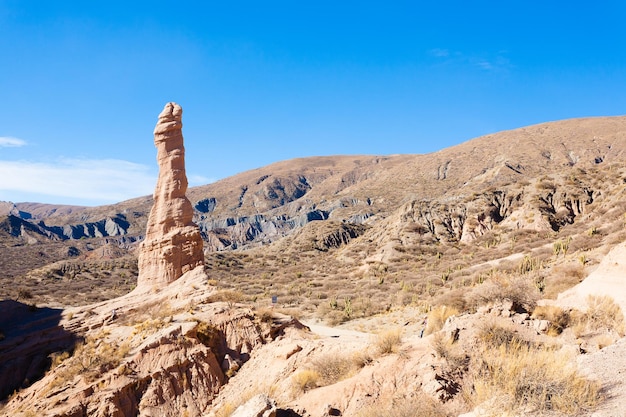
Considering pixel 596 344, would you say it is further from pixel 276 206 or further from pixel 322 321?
pixel 276 206

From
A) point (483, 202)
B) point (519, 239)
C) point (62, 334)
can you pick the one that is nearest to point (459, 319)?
point (62, 334)

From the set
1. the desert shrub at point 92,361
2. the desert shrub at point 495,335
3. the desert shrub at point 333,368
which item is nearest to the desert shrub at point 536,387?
the desert shrub at point 495,335

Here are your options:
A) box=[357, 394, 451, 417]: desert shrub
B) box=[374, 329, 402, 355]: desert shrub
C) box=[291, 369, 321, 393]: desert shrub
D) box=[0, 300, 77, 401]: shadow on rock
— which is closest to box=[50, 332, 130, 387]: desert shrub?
box=[0, 300, 77, 401]: shadow on rock

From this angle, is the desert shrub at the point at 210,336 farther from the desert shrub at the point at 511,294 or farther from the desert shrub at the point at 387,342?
the desert shrub at the point at 511,294

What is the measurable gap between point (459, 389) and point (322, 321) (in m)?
19.9

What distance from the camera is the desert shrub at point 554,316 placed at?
902cm

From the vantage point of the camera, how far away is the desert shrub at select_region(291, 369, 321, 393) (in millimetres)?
9359

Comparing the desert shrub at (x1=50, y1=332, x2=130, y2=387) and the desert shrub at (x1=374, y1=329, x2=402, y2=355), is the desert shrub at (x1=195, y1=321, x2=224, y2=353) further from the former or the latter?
the desert shrub at (x1=374, y1=329, x2=402, y2=355)

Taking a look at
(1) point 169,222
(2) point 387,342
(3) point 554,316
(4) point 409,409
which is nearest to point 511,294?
(3) point 554,316

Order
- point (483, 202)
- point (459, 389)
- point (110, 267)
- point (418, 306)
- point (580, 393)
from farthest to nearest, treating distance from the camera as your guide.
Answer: point (110, 267)
point (483, 202)
point (418, 306)
point (459, 389)
point (580, 393)

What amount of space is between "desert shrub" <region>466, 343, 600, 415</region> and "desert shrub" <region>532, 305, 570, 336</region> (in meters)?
2.60

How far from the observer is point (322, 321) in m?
26.3

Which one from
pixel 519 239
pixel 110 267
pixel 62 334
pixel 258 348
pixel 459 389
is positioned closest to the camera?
pixel 459 389

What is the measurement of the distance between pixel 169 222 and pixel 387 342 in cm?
1774
